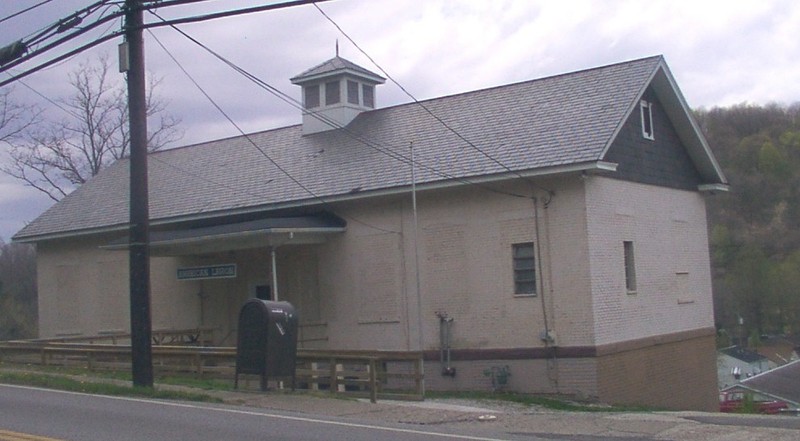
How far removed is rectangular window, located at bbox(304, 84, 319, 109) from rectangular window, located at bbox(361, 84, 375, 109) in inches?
56.3

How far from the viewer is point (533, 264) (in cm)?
2208

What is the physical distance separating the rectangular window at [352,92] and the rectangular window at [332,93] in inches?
13.4

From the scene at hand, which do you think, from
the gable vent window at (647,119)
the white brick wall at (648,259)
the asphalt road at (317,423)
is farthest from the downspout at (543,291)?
the asphalt road at (317,423)

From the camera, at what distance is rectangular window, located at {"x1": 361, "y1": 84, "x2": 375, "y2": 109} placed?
101 ft

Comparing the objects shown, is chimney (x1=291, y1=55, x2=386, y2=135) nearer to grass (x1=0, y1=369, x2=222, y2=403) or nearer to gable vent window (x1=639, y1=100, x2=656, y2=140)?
gable vent window (x1=639, y1=100, x2=656, y2=140)

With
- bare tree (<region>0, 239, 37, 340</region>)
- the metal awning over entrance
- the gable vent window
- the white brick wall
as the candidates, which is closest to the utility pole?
the metal awning over entrance

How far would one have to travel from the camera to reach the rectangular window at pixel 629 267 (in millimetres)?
23156

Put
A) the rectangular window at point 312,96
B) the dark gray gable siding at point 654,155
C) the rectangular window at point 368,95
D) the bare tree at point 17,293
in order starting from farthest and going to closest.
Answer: the bare tree at point 17,293
the rectangular window at point 368,95
the rectangular window at point 312,96
the dark gray gable siding at point 654,155

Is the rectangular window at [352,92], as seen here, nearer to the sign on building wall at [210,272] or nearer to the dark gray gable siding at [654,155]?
the sign on building wall at [210,272]

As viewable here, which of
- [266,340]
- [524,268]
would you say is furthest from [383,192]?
[266,340]

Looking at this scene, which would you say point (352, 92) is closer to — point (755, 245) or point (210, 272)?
point (210, 272)

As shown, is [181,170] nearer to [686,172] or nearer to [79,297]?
[79,297]

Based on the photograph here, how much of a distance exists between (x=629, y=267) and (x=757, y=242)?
38514 mm

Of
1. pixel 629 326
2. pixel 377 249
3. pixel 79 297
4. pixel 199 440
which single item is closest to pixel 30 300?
pixel 79 297
